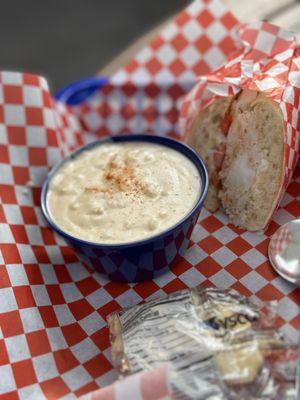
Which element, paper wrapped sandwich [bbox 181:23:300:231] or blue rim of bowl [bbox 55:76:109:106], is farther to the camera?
blue rim of bowl [bbox 55:76:109:106]

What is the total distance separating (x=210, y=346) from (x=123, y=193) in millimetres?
597

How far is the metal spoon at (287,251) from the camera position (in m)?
1.63

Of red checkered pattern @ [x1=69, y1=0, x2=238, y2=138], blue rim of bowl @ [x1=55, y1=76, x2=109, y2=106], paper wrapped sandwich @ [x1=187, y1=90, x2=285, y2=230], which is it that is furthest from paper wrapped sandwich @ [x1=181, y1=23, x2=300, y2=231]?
blue rim of bowl @ [x1=55, y1=76, x2=109, y2=106]

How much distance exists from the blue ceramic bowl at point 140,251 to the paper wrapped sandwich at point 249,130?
14cm

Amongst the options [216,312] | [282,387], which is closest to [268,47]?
[216,312]

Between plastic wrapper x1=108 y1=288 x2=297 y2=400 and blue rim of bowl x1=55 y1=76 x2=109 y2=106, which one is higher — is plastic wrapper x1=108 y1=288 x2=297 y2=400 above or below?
above

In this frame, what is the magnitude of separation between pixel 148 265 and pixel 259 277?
336 mm

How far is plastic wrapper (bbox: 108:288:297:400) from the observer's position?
1.33m

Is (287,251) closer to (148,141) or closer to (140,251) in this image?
(140,251)

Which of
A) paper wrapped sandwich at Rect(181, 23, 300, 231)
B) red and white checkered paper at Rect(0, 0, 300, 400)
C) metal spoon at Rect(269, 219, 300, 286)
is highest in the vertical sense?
paper wrapped sandwich at Rect(181, 23, 300, 231)

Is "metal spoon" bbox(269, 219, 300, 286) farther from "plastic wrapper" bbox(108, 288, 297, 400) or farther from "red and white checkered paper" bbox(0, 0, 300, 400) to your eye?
"plastic wrapper" bbox(108, 288, 297, 400)

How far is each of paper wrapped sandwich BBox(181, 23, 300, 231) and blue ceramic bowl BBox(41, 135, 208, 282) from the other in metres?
0.14

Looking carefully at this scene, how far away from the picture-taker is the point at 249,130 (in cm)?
182

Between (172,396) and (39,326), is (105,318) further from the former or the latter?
(172,396)
